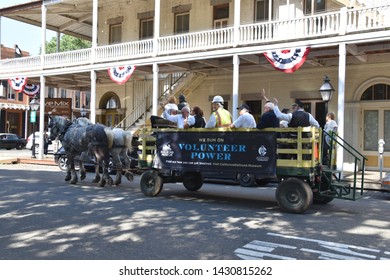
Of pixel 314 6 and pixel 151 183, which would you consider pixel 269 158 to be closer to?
pixel 151 183

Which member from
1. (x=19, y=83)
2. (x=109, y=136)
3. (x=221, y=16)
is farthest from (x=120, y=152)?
(x=19, y=83)

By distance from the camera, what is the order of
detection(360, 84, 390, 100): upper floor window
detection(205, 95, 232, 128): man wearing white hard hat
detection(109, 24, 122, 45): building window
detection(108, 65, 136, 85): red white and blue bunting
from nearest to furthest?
detection(205, 95, 232, 128): man wearing white hard hat < detection(360, 84, 390, 100): upper floor window < detection(108, 65, 136, 85): red white and blue bunting < detection(109, 24, 122, 45): building window

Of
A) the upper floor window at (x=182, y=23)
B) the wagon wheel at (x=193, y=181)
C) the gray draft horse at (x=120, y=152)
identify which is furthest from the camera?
the upper floor window at (x=182, y=23)

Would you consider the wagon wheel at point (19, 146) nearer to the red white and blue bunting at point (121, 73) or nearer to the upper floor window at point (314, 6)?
the red white and blue bunting at point (121, 73)

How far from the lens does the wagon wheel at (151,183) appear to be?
33.8 feet

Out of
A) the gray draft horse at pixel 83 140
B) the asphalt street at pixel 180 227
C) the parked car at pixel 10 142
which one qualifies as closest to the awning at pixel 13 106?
the parked car at pixel 10 142

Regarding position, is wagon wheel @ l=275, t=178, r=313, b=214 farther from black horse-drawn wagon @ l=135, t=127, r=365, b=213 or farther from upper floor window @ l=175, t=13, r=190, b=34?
upper floor window @ l=175, t=13, r=190, b=34

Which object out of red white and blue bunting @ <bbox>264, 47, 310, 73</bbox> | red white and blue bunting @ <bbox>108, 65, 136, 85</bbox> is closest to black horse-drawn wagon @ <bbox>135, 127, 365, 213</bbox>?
red white and blue bunting @ <bbox>264, 47, 310, 73</bbox>

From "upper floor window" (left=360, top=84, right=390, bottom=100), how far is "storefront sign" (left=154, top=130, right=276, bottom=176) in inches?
451

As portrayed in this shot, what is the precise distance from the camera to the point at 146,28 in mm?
24062

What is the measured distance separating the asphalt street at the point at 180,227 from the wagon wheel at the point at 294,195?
220mm

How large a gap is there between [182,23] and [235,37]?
19.7 feet

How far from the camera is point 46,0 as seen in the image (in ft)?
77.2

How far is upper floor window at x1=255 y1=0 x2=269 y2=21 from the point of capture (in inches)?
777
